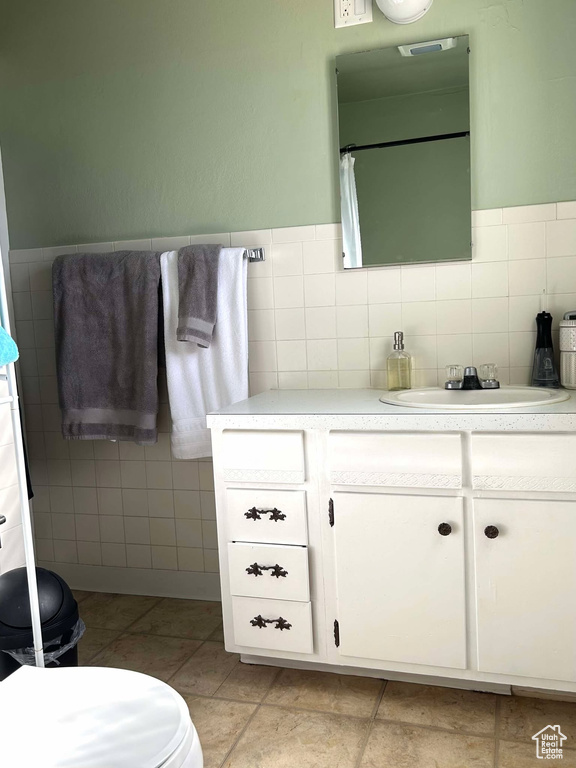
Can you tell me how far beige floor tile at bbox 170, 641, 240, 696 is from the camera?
2000mm

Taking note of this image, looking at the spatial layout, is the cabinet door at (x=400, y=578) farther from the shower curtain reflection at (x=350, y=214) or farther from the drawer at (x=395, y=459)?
the shower curtain reflection at (x=350, y=214)

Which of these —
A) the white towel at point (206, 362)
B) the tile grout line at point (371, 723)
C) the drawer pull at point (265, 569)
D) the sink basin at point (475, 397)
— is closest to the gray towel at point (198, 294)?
the white towel at point (206, 362)

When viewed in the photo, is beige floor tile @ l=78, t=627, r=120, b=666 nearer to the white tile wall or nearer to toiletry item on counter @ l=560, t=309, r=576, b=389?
the white tile wall

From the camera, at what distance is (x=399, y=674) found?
1.95 m

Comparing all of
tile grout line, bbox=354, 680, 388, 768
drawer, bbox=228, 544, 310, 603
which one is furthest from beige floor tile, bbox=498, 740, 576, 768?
drawer, bbox=228, 544, 310, 603

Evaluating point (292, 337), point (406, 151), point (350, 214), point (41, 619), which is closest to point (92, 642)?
point (41, 619)

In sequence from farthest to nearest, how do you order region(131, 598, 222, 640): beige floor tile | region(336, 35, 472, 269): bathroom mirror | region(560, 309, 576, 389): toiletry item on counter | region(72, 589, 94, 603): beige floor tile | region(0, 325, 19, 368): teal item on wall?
region(72, 589, 94, 603): beige floor tile → region(131, 598, 222, 640): beige floor tile → region(336, 35, 472, 269): bathroom mirror → region(560, 309, 576, 389): toiletry item on counter → region(0, 325, 19, 368): teal item on wall

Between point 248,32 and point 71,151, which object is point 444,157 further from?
point 71,151

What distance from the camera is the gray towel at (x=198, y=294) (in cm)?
225

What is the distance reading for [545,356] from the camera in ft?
6.73

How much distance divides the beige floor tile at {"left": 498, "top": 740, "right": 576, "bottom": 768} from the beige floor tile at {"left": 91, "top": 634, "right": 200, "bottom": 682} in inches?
38.6

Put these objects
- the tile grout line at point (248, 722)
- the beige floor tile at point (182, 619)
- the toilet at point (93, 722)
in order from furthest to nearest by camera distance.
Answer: the beige floor tile at point (182, 619) → the tile grout line at point (248, 722) → the toilet at point (93, 722)

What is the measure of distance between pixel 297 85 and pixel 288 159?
238mm

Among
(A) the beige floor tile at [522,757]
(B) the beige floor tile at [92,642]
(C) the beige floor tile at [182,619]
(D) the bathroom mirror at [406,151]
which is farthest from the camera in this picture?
(C) the beige floor tile at [182,619]
